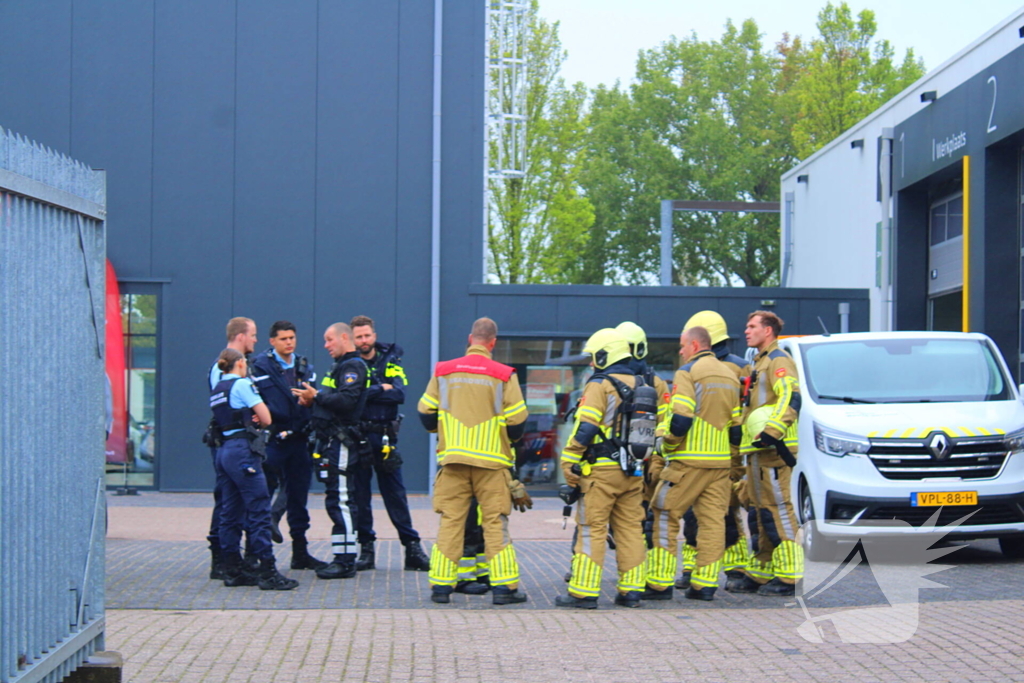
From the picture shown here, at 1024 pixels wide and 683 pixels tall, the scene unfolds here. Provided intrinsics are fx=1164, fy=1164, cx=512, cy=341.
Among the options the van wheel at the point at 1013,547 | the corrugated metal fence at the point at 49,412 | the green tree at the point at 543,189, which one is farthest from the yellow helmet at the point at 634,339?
the green tree at the point at 543,189

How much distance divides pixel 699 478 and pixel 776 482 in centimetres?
55

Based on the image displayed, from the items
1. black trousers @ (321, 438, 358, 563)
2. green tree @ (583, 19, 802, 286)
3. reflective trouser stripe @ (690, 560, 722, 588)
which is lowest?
reflective trouser stripe @ (690, 560, 722, 588)

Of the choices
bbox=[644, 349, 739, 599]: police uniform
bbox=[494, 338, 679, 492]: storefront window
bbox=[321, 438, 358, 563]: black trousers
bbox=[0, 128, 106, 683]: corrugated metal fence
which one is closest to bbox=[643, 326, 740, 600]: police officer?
bbox=[644, 349, 739, 599]: police uniform

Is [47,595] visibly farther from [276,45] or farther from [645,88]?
[645,88]

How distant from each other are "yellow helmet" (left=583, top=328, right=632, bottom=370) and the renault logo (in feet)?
10.1

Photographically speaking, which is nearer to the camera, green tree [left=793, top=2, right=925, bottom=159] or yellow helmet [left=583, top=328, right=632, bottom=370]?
yellow helmet [left=583, top=328, right=632, bottom=370]

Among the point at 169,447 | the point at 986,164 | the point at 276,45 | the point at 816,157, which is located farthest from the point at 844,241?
the point at 169,447

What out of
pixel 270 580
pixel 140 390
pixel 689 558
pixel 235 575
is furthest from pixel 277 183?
pixel 689 558

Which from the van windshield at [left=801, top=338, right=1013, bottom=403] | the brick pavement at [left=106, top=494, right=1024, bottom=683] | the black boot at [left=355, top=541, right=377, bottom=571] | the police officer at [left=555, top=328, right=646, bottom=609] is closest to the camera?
the brick pavement at [left=106, top=494, right=1024, bottom=683]

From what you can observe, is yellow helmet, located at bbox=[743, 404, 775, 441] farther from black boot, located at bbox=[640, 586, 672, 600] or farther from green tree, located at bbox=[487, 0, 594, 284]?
green tree, located at bbox=[487, 0, 594, 284]

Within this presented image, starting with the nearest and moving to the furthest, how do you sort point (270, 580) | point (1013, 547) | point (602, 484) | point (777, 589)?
1. point (602, 484)
2. point (777, 589)
3. point (270, 580)
4. point (1013, 547)

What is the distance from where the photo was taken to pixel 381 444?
8.95 metres

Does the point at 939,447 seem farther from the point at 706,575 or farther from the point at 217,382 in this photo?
the point at 217,382

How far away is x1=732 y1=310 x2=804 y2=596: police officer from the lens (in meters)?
7.94
